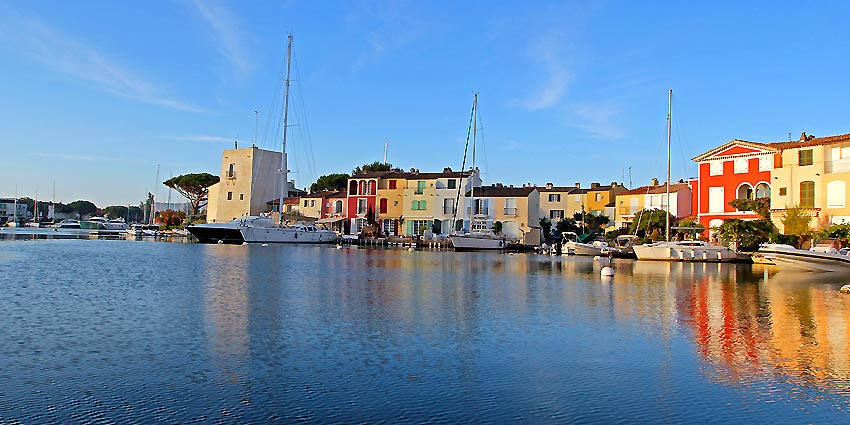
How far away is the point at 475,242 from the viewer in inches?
2788

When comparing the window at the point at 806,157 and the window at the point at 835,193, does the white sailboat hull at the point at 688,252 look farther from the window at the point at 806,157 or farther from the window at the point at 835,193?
the window at the point at 806,157

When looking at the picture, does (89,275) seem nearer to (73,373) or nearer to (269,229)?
→ (73,373)

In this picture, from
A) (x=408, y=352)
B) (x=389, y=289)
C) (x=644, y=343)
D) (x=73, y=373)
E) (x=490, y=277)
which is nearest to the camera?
(x=73, y=373)

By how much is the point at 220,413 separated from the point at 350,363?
3492mm

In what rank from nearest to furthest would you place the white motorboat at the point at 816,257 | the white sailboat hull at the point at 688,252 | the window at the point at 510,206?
the white motorboat at the point at 816,257 < the white sailboat hull at the point at 688,252 < the window at the point at 510,206

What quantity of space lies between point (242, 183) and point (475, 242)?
4737cm

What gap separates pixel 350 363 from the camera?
1241 centimetres

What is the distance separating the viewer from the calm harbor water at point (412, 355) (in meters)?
9.67

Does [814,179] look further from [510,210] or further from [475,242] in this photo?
[510,210]

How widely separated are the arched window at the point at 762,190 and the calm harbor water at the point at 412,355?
33.0 metres

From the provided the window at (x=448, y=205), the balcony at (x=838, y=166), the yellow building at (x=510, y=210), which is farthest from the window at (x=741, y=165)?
the window at (x=448, y=205)

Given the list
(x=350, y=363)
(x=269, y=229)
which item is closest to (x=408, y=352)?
(x=350, y=363)

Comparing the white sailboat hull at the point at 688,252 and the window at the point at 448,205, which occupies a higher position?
the window at the point at 448,205

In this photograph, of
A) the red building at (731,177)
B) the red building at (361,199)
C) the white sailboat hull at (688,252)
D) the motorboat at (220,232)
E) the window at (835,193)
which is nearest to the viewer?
the window at (835,193)
